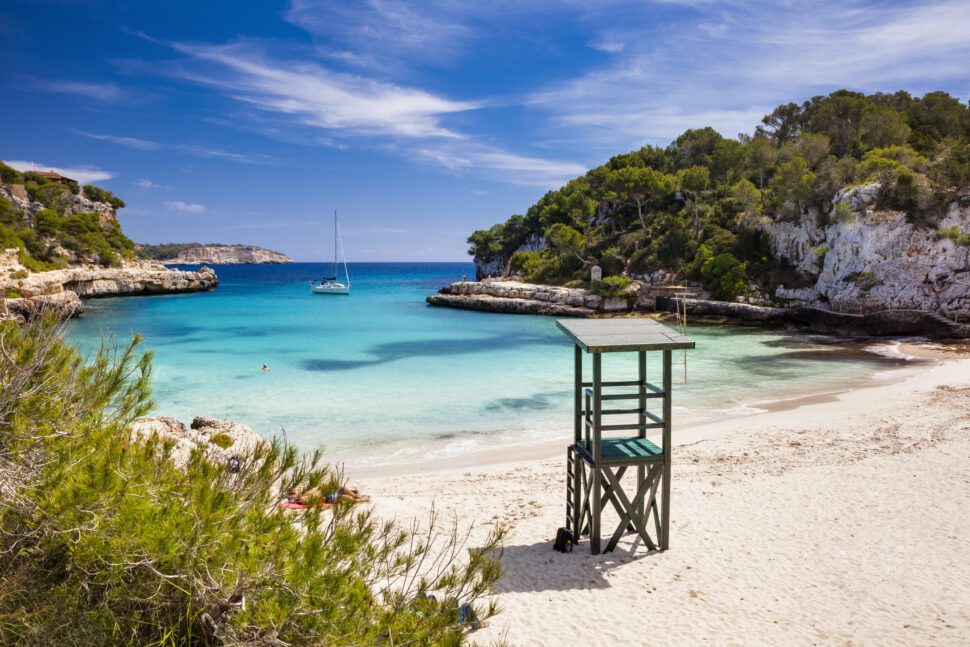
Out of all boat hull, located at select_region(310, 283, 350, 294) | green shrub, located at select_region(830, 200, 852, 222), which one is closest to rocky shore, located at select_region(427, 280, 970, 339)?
green shrub, located at select_region(830, 200, 852, 222)

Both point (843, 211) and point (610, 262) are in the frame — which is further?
point (610, 262)

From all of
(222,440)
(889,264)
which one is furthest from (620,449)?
(889,264)

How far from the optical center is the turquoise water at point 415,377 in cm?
1287

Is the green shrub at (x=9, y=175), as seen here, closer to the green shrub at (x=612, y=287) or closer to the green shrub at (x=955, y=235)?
the green shrub at (x=612, y=287)

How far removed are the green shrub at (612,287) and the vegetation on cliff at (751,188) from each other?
3.41 meters

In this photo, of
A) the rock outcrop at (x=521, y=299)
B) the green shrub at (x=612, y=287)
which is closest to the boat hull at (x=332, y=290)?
the rock outcrop at (x=521, y=299)

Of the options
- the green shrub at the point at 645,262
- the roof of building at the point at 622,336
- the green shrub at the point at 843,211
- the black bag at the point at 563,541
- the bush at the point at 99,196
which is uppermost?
the bush at the point at 99,196

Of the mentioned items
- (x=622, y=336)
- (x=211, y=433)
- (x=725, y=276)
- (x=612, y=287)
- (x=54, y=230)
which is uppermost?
(x=54, y=230)

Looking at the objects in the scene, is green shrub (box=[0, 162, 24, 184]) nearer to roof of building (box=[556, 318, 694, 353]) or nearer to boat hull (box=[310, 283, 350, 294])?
boat hull (box=[310, 283, 350, 294])

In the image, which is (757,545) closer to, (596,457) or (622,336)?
(596,457)

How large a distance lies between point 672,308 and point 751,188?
10450 millimetres

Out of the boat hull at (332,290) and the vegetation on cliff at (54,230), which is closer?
the vegetation on cliff at (54,230)

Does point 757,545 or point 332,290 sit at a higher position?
point 332,290

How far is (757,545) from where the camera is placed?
6.25m
